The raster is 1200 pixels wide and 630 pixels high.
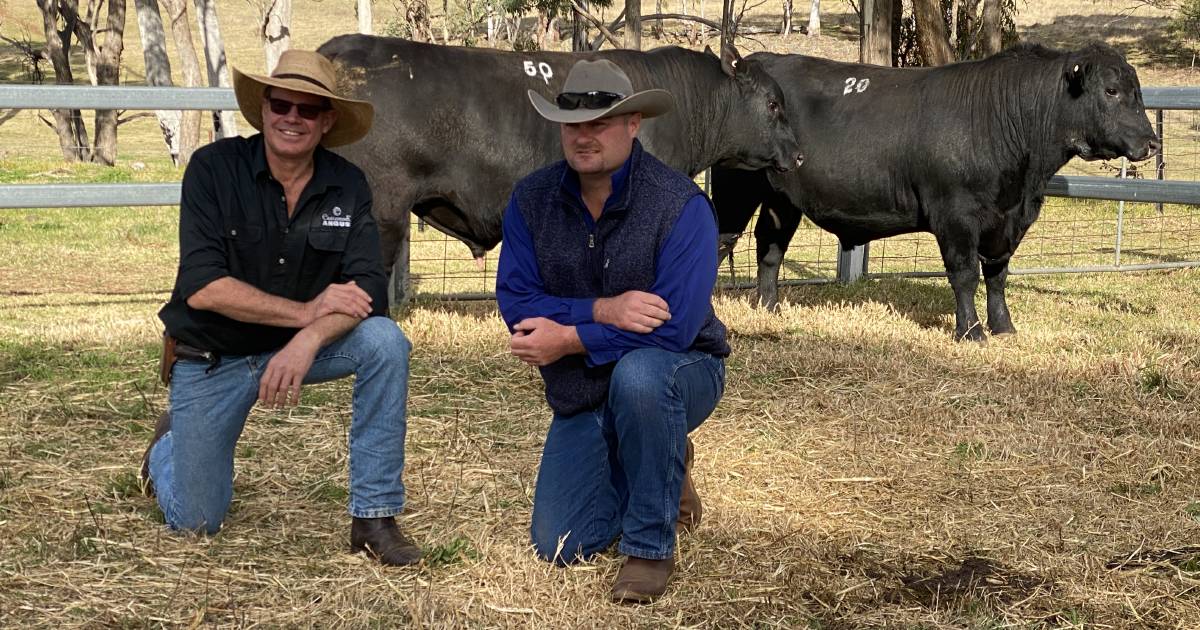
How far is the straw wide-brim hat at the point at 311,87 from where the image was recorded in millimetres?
4234

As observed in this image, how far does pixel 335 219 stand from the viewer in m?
4.36

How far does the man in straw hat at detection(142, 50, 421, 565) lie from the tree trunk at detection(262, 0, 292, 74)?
13594mm

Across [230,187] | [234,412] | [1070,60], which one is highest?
[1070,60]

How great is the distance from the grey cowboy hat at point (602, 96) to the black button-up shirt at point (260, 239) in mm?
781

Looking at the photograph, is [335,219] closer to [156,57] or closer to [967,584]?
[967,584]

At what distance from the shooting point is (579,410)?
436 cm

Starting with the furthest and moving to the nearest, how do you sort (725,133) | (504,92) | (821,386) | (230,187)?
(725,133) → (504,92) → (821,386) → (230,187)

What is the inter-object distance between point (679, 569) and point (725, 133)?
4.80 m

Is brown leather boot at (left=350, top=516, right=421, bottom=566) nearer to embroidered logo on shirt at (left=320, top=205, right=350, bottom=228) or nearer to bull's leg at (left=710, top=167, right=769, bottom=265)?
embroidered logo on shirt at (left=320, top=205, right=350, bottom=228)

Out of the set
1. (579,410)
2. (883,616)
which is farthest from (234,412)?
(883,616)

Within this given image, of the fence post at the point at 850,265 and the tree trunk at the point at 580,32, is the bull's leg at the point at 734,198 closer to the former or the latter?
the fence post at the point at 850,265

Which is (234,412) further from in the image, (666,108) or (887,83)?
(887,83)

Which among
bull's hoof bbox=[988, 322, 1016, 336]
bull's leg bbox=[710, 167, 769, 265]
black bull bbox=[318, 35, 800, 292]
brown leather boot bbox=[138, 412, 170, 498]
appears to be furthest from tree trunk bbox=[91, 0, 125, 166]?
brown leather boot bbox=[138, 412, 170, 498]

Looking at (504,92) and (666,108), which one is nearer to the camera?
(666,108)
